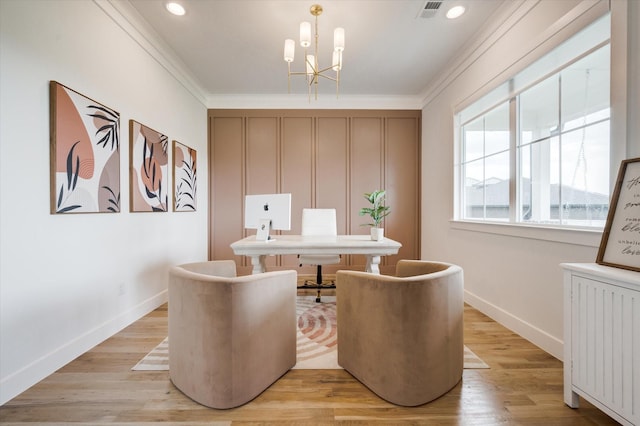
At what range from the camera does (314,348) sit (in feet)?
6.82

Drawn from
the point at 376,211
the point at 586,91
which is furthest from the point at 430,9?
the point at 376,211

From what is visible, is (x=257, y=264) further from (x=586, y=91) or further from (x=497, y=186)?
(x=586, y=91)

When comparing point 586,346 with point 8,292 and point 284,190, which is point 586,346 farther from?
point 284,190

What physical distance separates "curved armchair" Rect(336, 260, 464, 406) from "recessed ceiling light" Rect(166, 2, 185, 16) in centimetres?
275

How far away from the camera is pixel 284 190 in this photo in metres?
4.48

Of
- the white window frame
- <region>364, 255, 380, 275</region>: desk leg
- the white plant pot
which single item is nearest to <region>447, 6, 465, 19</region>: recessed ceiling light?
the white window frame

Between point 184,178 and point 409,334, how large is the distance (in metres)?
3.29

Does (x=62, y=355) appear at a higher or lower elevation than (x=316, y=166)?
lower

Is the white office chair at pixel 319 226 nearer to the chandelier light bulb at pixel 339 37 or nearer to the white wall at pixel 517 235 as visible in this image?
the white wall at pixel 517 235

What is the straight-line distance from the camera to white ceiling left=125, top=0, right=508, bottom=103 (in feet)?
8.05

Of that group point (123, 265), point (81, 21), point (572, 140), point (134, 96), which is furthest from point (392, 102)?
point (123, 265)

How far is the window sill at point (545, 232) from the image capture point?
170cm

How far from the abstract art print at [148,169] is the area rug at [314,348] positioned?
134cm

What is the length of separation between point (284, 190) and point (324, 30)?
234cm
